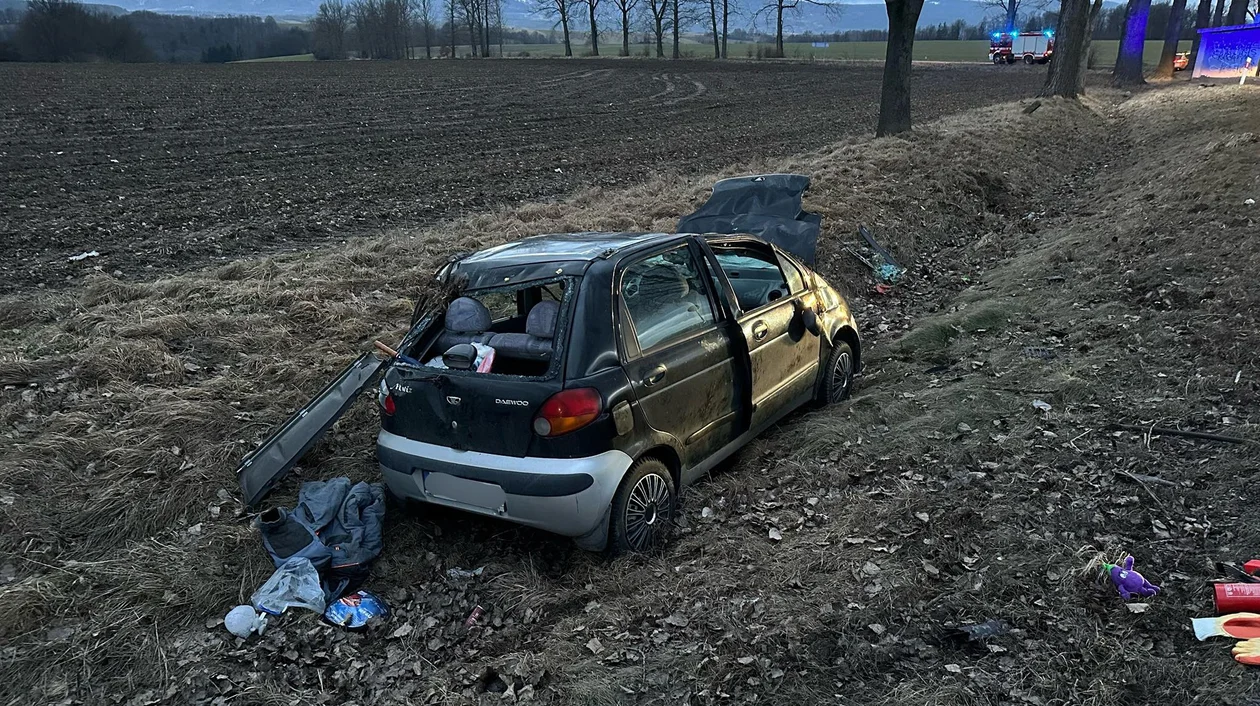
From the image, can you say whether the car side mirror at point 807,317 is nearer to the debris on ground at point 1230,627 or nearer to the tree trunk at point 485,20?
the debris on ground at point 1230,627

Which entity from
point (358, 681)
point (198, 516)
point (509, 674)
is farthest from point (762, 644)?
point (198, 516)

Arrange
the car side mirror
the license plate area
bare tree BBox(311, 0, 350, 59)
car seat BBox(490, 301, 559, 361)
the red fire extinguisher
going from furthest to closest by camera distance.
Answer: bare tree BBox(311, 0, 350, 59), the car side mirror, car seat BBox(490, 301, 559, 361), the license plate area, the red fire extinguisher

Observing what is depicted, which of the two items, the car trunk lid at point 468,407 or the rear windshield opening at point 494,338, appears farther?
the rear windshield opening at point 494,338

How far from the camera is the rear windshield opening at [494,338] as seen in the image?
443 centimetres

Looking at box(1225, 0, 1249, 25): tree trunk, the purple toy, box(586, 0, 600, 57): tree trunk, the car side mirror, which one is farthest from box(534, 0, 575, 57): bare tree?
the purple toy

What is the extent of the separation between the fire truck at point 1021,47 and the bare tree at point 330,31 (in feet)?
224

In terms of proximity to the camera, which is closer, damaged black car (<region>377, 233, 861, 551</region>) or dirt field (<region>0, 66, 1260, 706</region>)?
dirt field (<region>0, 66, 1260, 706</region>)

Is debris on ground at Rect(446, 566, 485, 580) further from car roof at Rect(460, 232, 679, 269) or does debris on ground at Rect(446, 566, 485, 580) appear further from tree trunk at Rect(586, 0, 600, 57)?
tree trunk at Rect(586, 0, 600, 57)

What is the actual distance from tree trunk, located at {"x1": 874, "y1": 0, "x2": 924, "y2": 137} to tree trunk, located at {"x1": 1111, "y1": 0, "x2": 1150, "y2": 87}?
2840 cm

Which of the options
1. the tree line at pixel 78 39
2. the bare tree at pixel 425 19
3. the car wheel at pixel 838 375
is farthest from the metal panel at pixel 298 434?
the bare tree at pixel 425 19

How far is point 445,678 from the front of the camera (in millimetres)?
3715

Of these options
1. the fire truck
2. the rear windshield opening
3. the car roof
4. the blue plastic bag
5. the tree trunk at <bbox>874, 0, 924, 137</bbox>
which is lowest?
the blue plastic bag

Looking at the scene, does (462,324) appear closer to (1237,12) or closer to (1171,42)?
(1171,42)

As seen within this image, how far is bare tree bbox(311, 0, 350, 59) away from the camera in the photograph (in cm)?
9288
